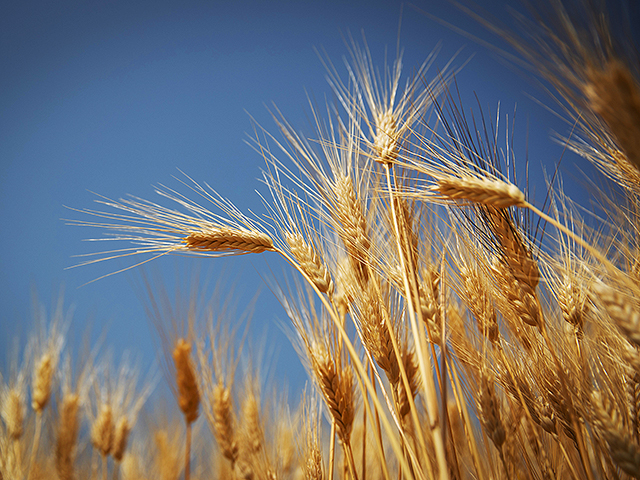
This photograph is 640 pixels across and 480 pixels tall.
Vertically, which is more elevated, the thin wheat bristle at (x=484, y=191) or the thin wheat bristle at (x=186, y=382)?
the thin wheat bristle at (x=484, y=191)

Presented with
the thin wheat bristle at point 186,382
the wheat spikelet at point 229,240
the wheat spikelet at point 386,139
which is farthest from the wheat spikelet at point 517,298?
the thin wheat bristle at point 186,382

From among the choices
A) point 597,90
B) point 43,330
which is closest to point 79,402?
point 43,330

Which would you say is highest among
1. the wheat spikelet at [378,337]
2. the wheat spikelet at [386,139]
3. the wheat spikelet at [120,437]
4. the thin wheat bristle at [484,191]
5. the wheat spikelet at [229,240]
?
the wheat spikelet at [386,139]

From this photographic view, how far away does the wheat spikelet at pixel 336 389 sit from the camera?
1080 mm

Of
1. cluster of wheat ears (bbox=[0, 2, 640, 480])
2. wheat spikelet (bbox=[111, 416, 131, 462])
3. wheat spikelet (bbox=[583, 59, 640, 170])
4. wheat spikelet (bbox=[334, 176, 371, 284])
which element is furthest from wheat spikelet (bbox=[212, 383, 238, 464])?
wheat spikelet (bbox=[583, 59, 640, 170])

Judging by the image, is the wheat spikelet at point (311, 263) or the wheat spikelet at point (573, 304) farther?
the wheat spikelet at point (573, 304)

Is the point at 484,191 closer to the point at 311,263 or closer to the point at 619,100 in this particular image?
the point at 619,100

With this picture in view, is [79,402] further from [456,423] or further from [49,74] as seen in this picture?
[49,74]

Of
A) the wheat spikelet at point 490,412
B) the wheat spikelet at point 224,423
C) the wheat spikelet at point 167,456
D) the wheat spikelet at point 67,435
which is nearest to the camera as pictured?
the wheat spikelet at point 490,412

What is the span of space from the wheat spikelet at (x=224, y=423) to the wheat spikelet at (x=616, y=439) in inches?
56.6

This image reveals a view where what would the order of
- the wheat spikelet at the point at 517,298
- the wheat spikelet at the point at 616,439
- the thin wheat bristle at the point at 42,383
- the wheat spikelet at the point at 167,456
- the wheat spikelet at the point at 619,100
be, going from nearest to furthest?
the wheat spikelet at the point at 619,100
the wheat spikelet at the point at 616,439
the wheat spikelet at the point at 517,298
the thin wheat bristle at the point at 42,383
the wheat spikelet at the point at 167,456

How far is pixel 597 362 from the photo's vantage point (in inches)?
42.8

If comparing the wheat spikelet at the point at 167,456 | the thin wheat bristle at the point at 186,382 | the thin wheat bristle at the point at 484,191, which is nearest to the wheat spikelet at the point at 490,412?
the thin wheat bristle at the point at 484,191

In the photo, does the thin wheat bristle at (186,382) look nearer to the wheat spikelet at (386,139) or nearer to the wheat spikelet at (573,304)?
the wheat spikelet at (386,139)
